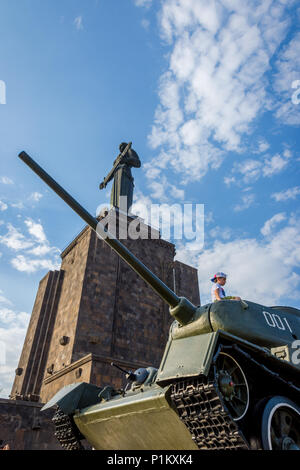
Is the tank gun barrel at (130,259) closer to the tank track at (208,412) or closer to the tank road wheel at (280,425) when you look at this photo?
the tank track at (208,412)

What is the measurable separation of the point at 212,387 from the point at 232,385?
0.50 meters

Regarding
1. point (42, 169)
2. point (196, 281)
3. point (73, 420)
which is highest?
point (196, 281)

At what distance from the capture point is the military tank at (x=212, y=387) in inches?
165

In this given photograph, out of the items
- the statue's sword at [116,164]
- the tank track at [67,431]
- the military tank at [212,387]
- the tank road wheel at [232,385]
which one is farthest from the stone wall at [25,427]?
the statue's sword at [116,164]

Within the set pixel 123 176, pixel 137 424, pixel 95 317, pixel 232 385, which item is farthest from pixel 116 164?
pixel 232 385

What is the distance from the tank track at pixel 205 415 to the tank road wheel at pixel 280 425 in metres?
0.36

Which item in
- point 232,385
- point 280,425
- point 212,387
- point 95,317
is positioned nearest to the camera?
point 212,387

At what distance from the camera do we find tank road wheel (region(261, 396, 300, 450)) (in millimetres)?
4162

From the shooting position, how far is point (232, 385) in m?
4.32

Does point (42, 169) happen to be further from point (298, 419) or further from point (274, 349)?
point (298, 419)

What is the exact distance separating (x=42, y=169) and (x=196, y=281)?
43.5 feet

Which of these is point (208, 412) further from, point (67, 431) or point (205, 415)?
point (67, 431)
